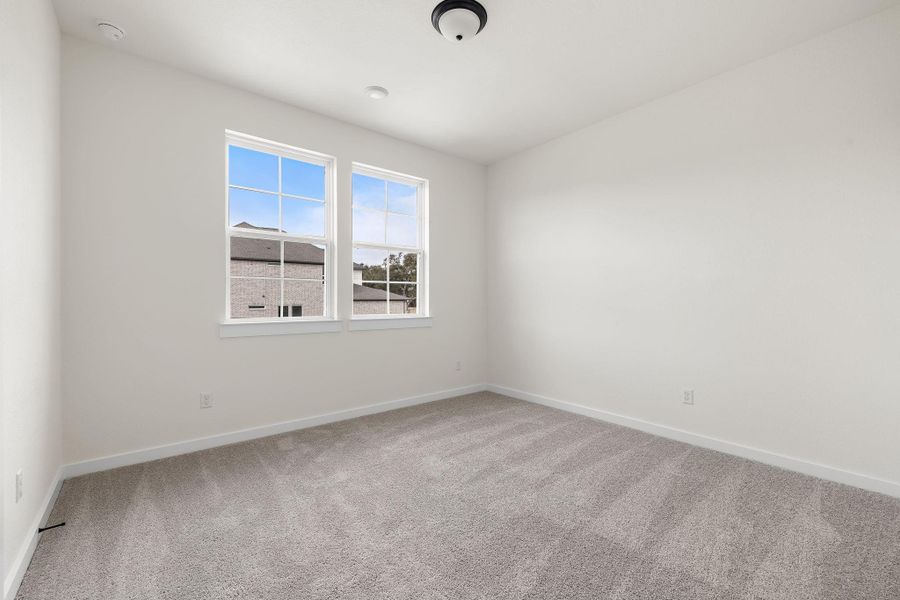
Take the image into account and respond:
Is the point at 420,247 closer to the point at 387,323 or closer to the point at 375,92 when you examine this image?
the point at 387,323

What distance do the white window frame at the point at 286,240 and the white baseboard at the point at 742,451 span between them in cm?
244

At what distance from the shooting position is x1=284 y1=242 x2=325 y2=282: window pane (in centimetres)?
350

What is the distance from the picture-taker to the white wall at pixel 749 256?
2.42 m

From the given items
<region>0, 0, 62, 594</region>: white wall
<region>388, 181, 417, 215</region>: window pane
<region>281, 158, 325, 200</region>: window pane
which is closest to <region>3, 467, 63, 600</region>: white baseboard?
<region>0, 0, 62, 594</region>: white wall

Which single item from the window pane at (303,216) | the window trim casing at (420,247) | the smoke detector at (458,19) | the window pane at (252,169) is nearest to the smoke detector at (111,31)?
the window pane at (252,169)

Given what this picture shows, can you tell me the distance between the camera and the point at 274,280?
3408mm

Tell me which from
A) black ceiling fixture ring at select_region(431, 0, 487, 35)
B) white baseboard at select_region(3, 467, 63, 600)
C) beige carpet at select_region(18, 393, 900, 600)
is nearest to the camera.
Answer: white baseboard at select_region(3, 467, 63, 600)

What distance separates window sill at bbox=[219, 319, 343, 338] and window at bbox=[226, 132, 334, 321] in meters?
0.09

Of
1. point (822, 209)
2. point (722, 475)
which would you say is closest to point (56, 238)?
point (722, 475)

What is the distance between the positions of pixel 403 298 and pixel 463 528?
8.79ft

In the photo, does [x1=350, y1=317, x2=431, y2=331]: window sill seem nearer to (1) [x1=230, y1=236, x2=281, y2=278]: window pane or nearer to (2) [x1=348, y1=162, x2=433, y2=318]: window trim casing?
(2) [x1=348, y1=162, x2=433, y2=318]: window trim casing

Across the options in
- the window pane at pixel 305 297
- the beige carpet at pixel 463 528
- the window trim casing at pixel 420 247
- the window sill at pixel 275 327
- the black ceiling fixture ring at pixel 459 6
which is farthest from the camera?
the window trim casing at pixel 420 247

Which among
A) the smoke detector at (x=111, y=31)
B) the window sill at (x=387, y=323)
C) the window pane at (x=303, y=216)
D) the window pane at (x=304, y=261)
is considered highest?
the smoke detector at (x=111, y=31)

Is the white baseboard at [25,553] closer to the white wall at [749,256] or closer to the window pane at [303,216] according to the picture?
the window pane at [303,216]
